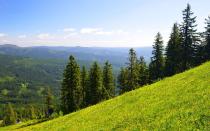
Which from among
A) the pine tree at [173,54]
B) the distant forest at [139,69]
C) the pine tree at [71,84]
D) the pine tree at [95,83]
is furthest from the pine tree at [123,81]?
the pine tree at [71,84]

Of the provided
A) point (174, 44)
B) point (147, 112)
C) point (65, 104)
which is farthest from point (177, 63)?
point (147, 112)

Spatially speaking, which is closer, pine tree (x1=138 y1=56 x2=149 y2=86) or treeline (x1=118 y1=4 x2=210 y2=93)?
treeline (x1=118 y1=4 x2=210 y2=93)

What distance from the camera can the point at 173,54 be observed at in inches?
2938

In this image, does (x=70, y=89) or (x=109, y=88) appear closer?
(x=70, y=89)

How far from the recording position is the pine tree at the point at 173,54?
237 ft

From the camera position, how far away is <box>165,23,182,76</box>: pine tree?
72.2m

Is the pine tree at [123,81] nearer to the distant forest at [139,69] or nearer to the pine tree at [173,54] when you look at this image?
the distant forest at [139,69]

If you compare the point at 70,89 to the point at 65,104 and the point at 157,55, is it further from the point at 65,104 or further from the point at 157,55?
the point at 157,55

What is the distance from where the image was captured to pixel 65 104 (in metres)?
76.3

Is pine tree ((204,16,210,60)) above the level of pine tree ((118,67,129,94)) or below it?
above

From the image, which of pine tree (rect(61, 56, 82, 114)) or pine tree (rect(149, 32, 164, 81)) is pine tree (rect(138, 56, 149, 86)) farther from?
pine tree (rect(61, 56, 82, 114))

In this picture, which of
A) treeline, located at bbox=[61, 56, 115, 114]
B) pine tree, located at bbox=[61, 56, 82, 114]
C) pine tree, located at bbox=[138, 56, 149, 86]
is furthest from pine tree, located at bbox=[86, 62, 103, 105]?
pine tree, located at bbox=[138, 56, 149, 86]

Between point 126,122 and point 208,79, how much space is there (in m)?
9.46

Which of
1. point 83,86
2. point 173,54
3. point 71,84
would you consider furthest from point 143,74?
point 71,84
